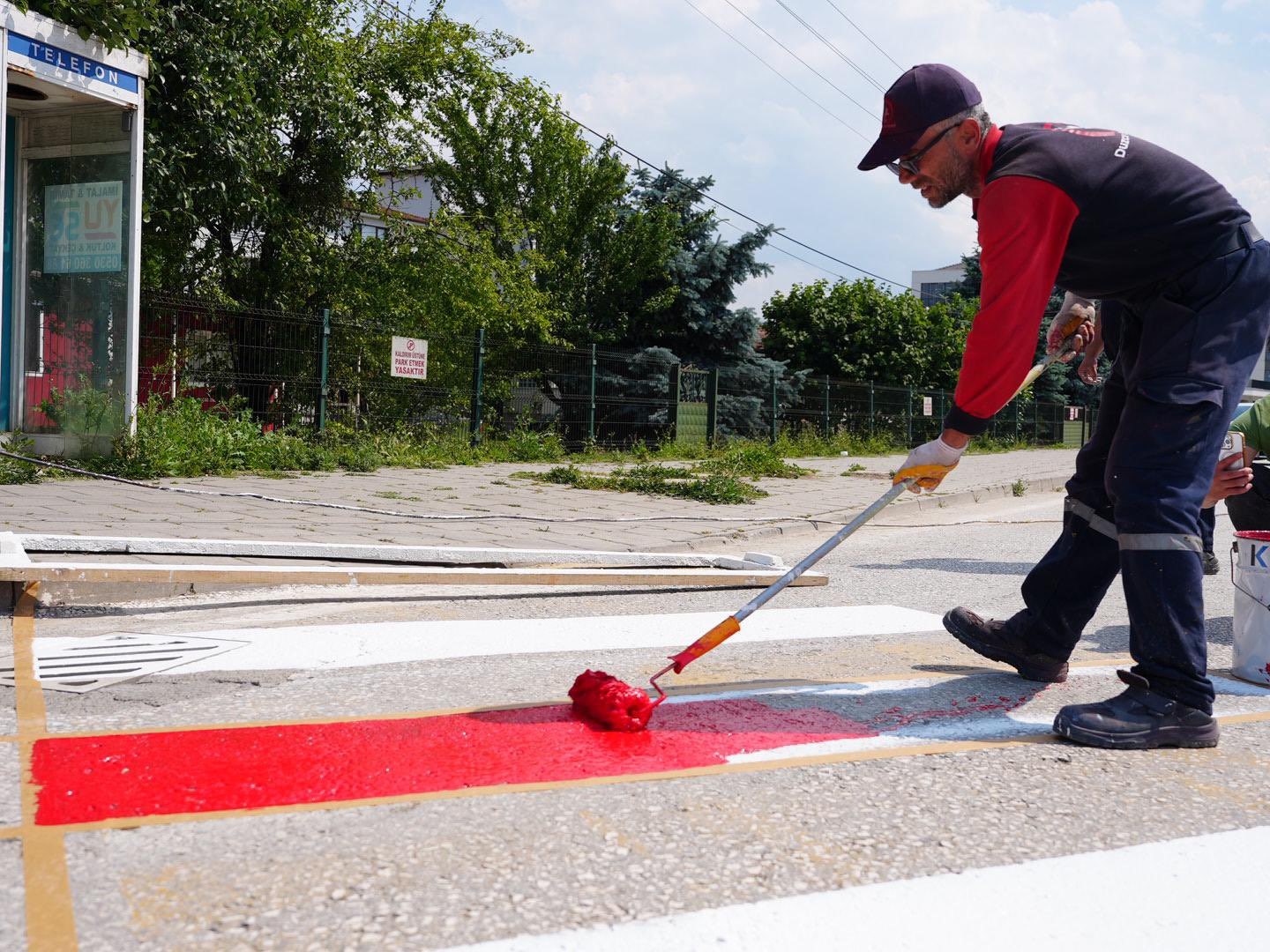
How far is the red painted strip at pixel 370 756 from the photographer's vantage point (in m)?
2.50

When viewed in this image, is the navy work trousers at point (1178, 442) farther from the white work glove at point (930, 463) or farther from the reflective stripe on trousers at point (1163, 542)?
the white work glove at point (930, 463)

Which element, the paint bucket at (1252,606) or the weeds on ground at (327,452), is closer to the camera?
the paint bucket at (1252,606)

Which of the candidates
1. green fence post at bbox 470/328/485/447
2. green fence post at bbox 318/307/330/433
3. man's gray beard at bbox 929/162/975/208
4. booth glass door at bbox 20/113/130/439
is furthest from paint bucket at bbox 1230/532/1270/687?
green fence post at bbox 470/328/485/447

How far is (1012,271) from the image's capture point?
10.2 ft

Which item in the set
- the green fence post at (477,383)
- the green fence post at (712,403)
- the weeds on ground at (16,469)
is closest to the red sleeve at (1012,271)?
the weeds on ground at (16,469)

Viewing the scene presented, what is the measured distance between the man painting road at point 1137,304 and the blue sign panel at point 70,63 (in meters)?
8.77

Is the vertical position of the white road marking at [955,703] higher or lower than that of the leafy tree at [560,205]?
lower

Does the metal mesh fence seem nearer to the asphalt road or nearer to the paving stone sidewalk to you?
the paving stone sidewalk

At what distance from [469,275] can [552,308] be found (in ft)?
22.0

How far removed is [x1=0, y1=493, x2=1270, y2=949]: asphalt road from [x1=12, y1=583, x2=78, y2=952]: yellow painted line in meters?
0.03

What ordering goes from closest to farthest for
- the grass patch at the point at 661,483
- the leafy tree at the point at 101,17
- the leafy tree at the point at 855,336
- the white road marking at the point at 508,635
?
the white road marking at the point at 508,635 < the leafy tree at the point at 101,17 < the grass patch at the point at 661,483 < the leafy tree at the point at 855,336

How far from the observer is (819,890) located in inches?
84.3

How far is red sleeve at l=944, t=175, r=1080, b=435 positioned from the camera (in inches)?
122

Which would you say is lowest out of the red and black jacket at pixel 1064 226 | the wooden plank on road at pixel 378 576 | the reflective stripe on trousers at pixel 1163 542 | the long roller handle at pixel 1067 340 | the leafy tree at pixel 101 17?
the wooden plank on road at pixel 378 576
